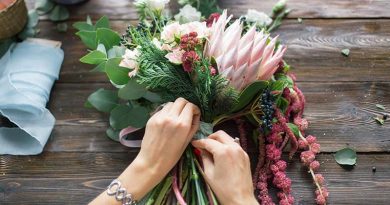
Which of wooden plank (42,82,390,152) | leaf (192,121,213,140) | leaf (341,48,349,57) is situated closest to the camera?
leaf (192,121,213,140)

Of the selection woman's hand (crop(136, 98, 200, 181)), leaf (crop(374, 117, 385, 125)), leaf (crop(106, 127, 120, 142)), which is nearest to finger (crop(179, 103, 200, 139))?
woman's hand (crop(136, 98, 200, 181))

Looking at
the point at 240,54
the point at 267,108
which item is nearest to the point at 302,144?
the point at 267,108

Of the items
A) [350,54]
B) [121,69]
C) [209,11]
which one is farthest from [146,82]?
[350,54]

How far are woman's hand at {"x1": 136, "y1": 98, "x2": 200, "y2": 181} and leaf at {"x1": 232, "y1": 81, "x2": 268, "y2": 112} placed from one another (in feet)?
0.38

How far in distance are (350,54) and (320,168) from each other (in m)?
0.32

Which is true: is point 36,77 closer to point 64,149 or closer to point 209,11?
point 64,149

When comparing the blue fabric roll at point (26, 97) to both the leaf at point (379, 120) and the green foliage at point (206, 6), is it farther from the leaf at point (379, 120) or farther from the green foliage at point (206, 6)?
the leaf at point (379, 120)

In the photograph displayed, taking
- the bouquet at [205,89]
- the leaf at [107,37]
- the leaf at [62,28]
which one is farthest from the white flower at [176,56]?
the leaf at [62,28]

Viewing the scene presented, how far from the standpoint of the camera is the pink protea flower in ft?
3.07

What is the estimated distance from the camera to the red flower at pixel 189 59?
913mm

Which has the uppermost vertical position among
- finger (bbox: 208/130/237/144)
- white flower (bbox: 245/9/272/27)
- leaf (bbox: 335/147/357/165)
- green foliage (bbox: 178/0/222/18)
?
white flower (bbox: 245/9/272/27)

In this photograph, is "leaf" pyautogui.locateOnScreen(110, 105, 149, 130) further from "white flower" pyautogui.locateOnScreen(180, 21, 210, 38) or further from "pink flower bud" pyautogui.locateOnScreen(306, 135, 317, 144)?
"pink flower bud" pyautogui.locateOnScreen(306, 135, 317, 144)

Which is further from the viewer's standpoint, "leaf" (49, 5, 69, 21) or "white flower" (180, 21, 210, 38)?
"leaf" (49, 5, 69, 21)

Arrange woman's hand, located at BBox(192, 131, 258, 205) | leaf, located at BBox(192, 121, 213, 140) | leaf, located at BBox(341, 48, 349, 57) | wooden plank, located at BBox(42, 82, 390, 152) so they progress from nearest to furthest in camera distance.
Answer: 1. woman's hand, located at BBox(192, 131, 258, 205)
2. leaf, located at BBox(192, 121, 213, 140)
3. wooden plank, located at BBox(42, 82, 390, 152)
4. leaf, located at BBox(341, 48, 349, 57)
